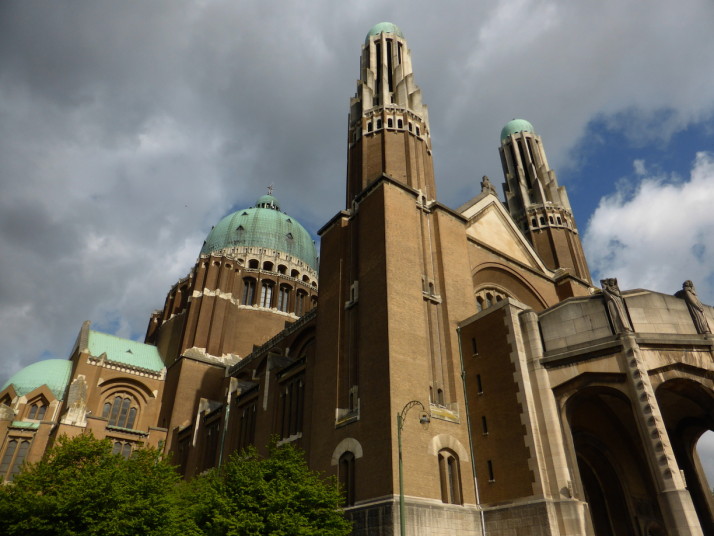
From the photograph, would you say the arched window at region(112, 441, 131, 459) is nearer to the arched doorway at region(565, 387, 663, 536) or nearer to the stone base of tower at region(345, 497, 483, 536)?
the stone base of tower at region(345, 497, 483, 536)

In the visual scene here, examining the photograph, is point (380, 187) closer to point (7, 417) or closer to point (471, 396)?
point (471, 396)

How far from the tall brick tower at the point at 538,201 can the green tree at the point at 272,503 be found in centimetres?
Result: 2807

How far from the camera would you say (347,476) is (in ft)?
74.2

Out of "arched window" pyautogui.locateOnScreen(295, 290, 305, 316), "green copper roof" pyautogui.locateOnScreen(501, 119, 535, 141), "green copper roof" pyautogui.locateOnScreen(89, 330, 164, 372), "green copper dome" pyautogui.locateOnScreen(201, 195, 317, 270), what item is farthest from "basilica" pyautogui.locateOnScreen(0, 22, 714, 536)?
"green copper dome" pyautogui.locateOnScreen(201, 195, 317, 270)

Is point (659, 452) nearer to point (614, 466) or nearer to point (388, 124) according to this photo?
point (614, 466)

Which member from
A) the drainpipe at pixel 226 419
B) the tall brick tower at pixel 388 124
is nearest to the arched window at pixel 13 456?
the drainpipe at pixel 226 419

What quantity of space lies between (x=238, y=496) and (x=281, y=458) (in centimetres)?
224

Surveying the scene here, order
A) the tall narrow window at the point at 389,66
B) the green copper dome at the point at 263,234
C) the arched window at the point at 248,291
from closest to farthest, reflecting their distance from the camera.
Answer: the tall narrow window at the point at 389,66
the arched window at the point at 248,291
the green copper dome at the point at 263,234

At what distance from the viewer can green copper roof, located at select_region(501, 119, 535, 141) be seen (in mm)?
48969

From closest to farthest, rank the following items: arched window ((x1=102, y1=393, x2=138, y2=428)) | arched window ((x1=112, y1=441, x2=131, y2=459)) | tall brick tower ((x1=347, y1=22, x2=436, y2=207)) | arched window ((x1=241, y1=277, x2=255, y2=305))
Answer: tall brick tower ((x1=347, y1=22, x2=436, y2=207)), arched window ((x1=112, y1=441, x2=131, y2=459)), arched window ((x1=102, y1=393, x2=138, y2=428)), arched window ((x1=241, y1=277, x2=255, y2=305))

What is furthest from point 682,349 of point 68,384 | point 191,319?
point 68,384

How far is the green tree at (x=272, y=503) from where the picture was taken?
18.8m

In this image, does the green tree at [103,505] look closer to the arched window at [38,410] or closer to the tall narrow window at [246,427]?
the tall narrow window at [246,427]

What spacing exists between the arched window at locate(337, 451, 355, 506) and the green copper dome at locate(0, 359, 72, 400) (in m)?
32.4
